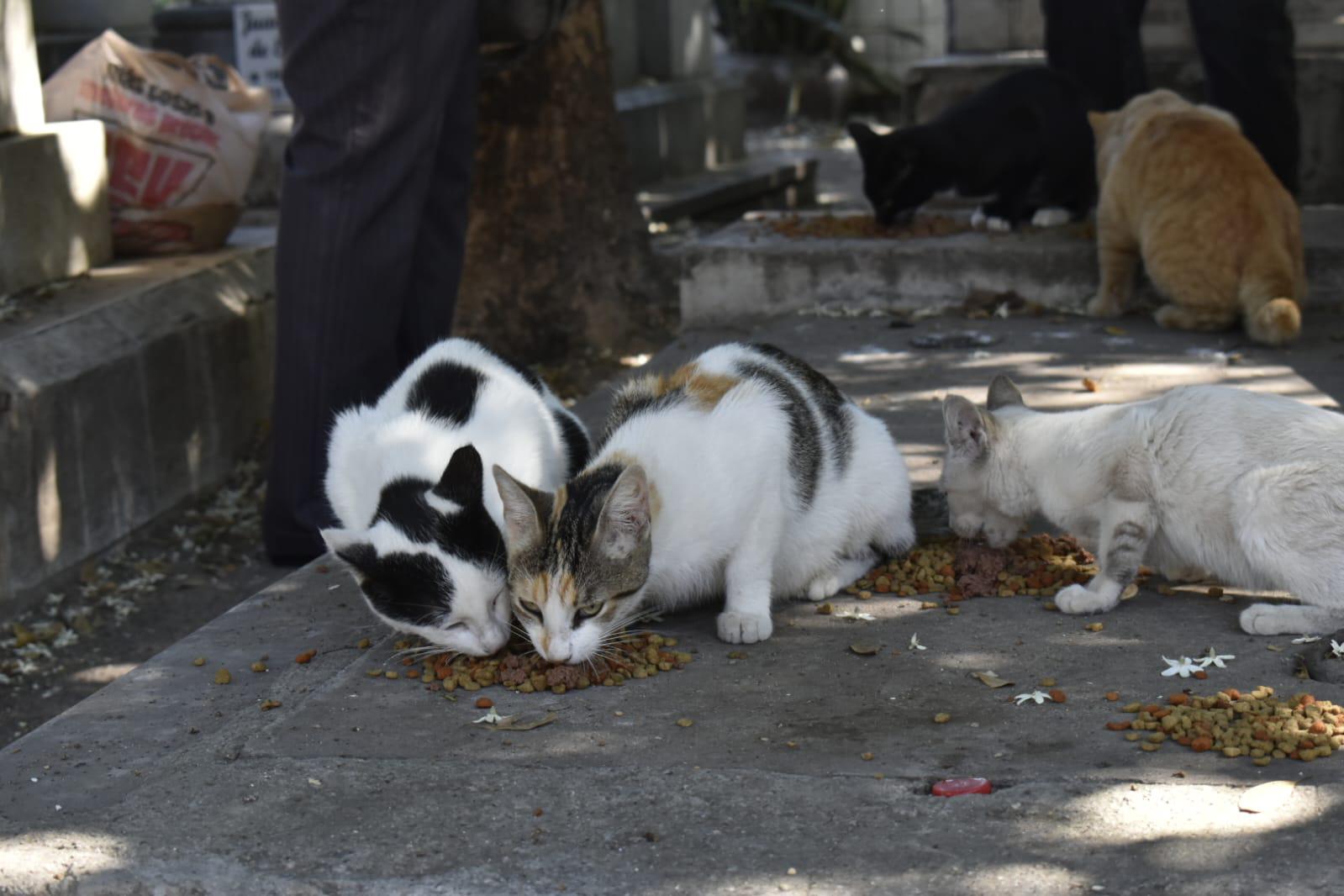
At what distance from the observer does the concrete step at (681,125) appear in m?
9.41

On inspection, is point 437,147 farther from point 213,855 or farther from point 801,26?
point 801,26

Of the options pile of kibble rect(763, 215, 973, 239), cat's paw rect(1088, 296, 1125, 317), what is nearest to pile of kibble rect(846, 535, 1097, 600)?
cat's paw rect(1088, 296, 1125, 317)

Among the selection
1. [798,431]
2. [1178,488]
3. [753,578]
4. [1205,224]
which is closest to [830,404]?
[798,431]

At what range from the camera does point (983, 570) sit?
3.38m

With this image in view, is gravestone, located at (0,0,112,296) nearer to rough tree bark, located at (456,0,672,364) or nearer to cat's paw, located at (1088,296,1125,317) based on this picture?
rough tree bark, located at (456,0,672,364)

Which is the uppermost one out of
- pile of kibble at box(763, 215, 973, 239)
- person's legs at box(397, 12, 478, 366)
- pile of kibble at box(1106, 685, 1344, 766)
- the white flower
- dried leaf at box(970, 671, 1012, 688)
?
person's legs at box(397, 12, 478, 366)

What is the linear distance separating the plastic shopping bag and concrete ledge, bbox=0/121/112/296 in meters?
0.18

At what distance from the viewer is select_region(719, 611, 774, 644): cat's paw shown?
3025 millimetres

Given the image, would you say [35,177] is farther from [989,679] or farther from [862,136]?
[989,679]

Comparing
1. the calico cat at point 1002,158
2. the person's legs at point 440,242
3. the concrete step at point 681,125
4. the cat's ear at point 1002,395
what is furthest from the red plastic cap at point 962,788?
the concrete step at point 681,125

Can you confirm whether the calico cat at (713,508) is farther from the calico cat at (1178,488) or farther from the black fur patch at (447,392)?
the black fur patch at (447,392)

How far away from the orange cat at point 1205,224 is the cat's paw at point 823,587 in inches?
90.1

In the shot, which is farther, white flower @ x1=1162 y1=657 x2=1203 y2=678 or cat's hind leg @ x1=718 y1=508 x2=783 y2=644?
cat's hind leg @ x1=718 y1=508 x2=783 y2=644

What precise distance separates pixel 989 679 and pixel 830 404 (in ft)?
3.06
